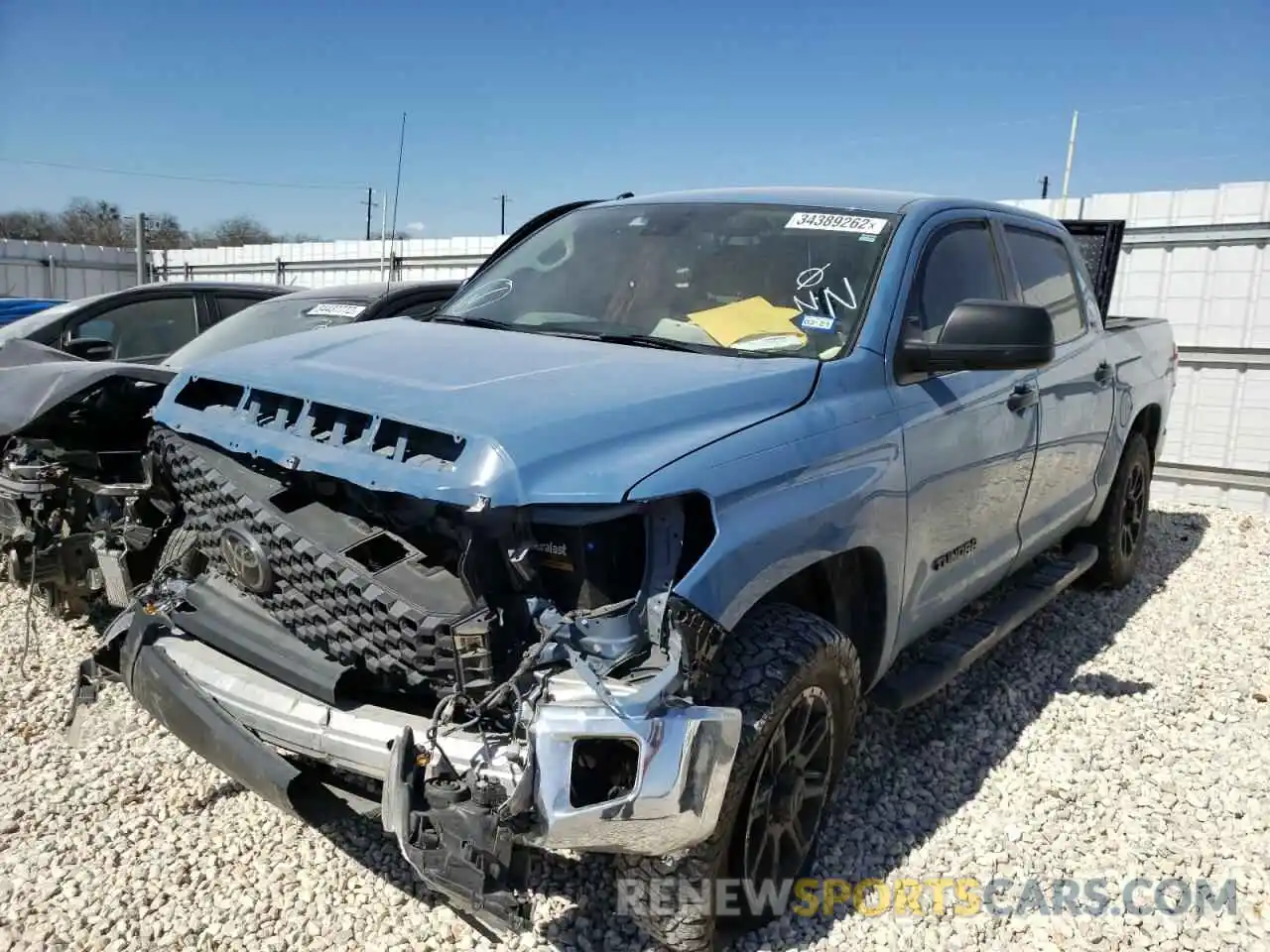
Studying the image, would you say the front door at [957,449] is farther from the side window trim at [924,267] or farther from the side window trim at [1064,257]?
the side window trim at [1064,257]

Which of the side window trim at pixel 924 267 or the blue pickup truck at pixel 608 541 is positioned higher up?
the side window trim at pixel 924 267

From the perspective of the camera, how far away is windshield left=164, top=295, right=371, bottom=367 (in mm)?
5863

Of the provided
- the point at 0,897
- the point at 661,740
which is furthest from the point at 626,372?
the point at 0,897

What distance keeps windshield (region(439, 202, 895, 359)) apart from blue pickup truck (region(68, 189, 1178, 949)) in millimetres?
12

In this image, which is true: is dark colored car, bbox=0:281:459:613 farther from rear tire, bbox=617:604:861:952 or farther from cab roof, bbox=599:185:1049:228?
rear tire, bbox=617:604:861:952

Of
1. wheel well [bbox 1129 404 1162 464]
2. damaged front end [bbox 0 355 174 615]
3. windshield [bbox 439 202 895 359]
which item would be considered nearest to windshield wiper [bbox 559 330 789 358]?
windshield [bbox 439 202 895 359]

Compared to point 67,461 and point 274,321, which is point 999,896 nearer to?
point 67,461

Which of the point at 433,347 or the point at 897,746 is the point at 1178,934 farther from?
the point at 433,347

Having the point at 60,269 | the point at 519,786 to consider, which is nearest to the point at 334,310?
the point at 519,786

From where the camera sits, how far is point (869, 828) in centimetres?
318

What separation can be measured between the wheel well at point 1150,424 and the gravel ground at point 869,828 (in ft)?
4.95

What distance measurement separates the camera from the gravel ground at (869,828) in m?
2.68

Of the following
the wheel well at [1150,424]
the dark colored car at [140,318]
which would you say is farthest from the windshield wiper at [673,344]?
the dark colored car at [140,318]

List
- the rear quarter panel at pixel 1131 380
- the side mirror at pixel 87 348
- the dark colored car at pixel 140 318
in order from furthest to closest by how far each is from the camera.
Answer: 1. the dark colored car at pixel 140 318
2. the side mirror at pixel 87 348
3. the rear quarter panel at pixel 1131 380
